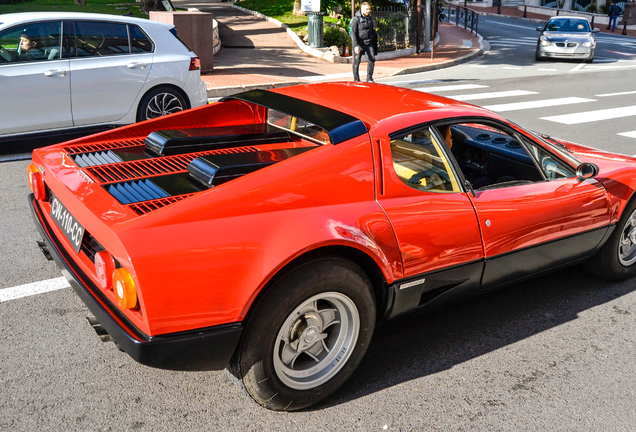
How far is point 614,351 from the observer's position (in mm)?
3764

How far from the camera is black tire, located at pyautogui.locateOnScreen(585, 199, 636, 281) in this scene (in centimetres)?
438

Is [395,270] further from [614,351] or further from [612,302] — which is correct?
[612,302]

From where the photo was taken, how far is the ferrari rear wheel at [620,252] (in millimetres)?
4383

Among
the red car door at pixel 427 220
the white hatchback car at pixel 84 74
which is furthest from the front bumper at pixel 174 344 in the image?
the white hatchback car at pixel 84 74

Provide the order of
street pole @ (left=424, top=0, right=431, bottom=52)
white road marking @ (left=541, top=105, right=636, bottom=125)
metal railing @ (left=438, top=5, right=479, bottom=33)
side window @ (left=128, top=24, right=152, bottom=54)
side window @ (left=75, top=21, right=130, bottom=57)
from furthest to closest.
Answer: metal railing @ (left=438, top=5, right=479, bottom=33), street pole @ (left=424, top=0, right=431, bottom=52), white road marking @ (left=541, top=105, right=636, bottom=125), side window @ (left=128, top=24, right=152, bottom=54), side window @ (left=75, top=21, right=130, bottom=57)

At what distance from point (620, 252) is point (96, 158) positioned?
373 centimetres

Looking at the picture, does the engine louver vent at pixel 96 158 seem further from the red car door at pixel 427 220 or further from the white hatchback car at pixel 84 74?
the white hatchback car at pixel 84 74

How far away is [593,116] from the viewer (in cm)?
1178

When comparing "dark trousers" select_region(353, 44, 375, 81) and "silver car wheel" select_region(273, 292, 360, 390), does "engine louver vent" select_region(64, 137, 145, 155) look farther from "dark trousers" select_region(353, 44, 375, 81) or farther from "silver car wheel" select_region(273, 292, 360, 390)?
"dark trousers" select_region(353, 44, 375, 81)

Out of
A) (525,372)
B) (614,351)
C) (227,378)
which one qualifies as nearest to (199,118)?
(227,378)

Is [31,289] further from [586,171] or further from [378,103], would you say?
[586,171]

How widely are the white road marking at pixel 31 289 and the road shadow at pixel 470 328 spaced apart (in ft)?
7.40

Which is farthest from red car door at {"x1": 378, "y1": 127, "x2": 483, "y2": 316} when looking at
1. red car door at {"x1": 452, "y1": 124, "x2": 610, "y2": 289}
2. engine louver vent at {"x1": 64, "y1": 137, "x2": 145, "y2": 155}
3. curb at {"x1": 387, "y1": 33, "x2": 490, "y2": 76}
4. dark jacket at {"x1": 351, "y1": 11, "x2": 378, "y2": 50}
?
curb at {"x1": 387, "y1": 33, "x2": 490, "y2": 76}

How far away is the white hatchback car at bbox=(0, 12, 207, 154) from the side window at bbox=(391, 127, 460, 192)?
225 inches
